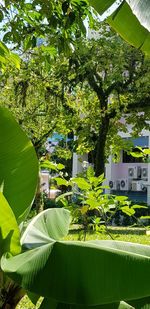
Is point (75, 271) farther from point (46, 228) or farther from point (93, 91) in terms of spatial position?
point (93, 91)

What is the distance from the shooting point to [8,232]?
3.38ft

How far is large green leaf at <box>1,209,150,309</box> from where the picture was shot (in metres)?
0.91

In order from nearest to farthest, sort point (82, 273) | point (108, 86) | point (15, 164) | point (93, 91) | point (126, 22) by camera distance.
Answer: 1. point (82, 273)
2. point (15, 164)
3. point (126, 22)
4. point (108, 86)
5. point (93, 91)

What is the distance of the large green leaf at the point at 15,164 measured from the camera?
1.20 m

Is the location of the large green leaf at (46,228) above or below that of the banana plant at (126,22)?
below

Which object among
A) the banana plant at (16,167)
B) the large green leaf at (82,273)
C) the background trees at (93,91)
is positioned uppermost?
the background trees at (93,91)

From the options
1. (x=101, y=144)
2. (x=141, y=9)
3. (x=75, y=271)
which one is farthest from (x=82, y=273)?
(x=101, y=144)

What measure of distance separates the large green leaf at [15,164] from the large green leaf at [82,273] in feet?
0.80

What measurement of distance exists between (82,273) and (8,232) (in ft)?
0.60

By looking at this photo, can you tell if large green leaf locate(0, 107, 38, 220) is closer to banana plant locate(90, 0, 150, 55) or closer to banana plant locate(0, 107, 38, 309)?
banana plant locate(0, 107, 38, 309)

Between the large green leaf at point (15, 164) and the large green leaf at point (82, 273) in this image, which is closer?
the large green leaf at point (82, 273)

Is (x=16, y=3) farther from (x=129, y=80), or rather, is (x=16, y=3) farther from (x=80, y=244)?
(x=129, y=80)

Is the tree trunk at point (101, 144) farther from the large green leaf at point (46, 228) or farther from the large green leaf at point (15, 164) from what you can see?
the large green leaf at point (15, 164)

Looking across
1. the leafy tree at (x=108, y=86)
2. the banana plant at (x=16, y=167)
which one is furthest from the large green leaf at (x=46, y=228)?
the leafy tree at (x=108, y=86)
